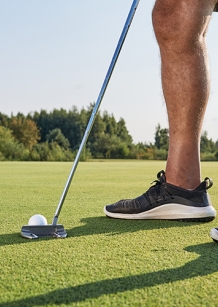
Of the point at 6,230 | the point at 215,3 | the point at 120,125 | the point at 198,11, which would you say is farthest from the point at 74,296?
the point at 120,125

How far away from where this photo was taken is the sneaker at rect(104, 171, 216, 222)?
229cm

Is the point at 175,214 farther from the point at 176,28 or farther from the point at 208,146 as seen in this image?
the point at 208,146

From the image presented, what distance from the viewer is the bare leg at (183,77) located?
2.28 meters

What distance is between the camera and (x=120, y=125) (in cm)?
5450

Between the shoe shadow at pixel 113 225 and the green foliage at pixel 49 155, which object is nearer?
the shoe shadow at pixel 113 225

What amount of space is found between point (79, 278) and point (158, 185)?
1.29 m

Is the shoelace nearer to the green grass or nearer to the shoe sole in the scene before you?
the shoe sole

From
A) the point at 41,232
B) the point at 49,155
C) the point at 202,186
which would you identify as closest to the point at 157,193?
the point at 202,186

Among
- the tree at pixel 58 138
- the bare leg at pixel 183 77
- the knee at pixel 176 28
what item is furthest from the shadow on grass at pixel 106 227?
the tree at pixel 58 138

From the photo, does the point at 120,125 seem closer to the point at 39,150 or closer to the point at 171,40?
the point at 39,150

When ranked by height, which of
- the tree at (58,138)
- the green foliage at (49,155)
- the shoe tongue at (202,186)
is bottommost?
the green foliage at (49,155)

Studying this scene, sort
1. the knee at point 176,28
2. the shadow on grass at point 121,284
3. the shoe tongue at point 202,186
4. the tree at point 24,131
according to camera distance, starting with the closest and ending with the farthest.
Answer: the shadow on grass at point 121,284, the knee at point 176,28, the shoe tongue at point 202,186, the tree at point 24,131

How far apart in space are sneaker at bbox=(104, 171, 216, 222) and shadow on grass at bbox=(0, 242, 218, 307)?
86 cm

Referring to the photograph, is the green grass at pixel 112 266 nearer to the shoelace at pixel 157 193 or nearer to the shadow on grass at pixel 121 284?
the shadow on grass at pixel 121 284
